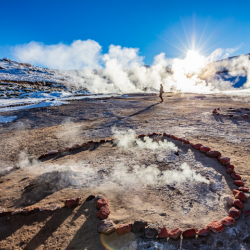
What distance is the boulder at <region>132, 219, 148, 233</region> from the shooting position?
1.65m

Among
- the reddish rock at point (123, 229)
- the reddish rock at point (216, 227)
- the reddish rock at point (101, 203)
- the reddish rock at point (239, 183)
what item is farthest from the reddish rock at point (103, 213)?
the reddish rock at point (239, 183)

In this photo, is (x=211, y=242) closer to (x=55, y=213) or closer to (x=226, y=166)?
(x=226, y=166)

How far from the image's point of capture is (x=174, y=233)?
5.08 ft

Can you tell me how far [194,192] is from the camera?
220cm

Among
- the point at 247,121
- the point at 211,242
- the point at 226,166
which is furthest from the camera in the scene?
the point at 247,121

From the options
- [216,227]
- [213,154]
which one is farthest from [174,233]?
[213,154]

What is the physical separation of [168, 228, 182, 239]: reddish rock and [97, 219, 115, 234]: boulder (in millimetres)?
618

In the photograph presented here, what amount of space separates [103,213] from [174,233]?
2.78ft

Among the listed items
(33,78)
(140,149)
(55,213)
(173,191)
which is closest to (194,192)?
(173,191)

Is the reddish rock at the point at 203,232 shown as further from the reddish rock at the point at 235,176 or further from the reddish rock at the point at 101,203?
the reddish rock at the point at 235,176

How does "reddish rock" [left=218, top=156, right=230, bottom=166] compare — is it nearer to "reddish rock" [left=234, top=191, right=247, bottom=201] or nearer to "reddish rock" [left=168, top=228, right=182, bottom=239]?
"reddish rock" [left=234, top=191, right=247, bottom=201]

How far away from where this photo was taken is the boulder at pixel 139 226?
165cm

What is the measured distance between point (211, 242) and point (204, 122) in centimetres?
475

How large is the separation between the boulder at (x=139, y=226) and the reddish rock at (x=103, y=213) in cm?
38
